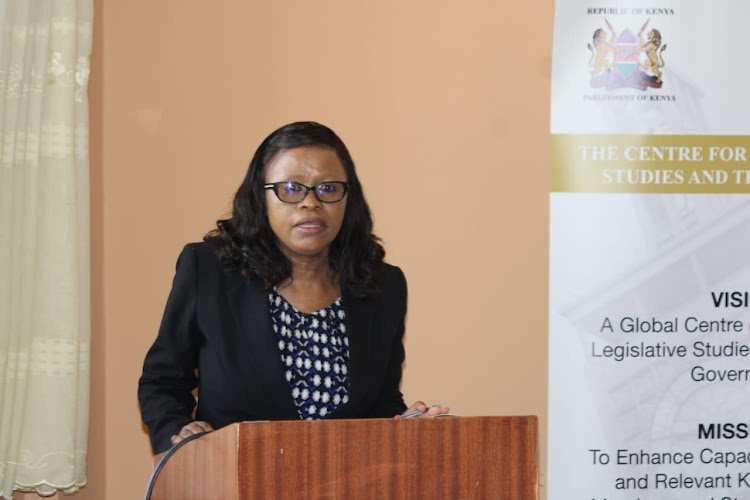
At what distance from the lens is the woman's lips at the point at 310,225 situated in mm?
2452

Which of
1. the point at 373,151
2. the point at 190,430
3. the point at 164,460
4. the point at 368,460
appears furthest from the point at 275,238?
the point at 373,151

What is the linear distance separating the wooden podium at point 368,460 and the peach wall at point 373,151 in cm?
196

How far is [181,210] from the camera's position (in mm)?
3750

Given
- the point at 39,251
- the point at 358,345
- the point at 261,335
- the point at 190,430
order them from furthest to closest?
the point at 39,251, the point at 358,345, the point at 261,335, the point at 190,430

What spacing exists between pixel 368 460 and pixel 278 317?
85 cm

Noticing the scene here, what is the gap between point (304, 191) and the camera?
247 cm

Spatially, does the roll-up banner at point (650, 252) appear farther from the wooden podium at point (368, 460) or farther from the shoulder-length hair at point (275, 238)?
the wooden podium at point (368, 460)

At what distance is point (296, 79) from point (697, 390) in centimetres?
195

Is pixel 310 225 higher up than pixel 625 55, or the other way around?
pixel 625 55

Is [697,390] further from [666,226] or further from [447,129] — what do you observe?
[447,129]

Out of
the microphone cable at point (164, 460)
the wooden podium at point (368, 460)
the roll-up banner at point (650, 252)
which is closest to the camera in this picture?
the wooden podium at point (368, 460)

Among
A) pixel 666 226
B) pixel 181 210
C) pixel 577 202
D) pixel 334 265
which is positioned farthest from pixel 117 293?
pixel 666 226

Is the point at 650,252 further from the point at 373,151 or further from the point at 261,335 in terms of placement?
the point at 261,335

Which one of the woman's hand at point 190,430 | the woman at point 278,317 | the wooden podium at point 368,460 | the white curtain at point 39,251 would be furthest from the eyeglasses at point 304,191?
the white curtain at point 39,251
